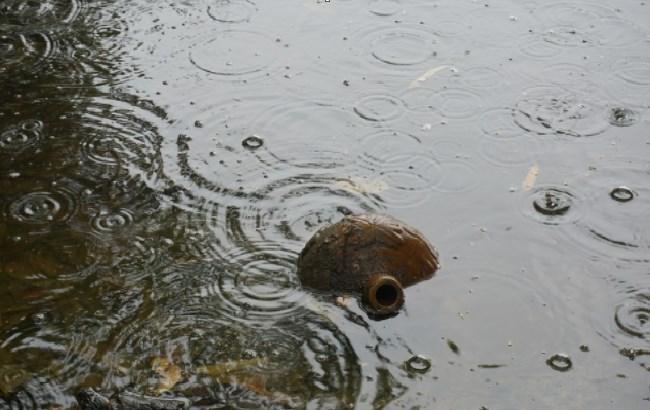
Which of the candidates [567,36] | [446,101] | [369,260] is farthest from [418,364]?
[567,36]

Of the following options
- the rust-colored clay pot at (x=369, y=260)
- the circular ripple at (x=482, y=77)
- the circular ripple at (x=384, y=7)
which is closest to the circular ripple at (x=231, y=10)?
the circular ripple at (x=384, y=7)

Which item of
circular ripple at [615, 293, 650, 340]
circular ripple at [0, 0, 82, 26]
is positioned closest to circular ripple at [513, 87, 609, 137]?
circular ripple at [615, 293, 650, 340]

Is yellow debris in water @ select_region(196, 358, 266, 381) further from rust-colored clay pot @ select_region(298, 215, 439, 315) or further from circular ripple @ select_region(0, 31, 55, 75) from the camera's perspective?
circular ripple @ select_region(0, 31, 55, 75)

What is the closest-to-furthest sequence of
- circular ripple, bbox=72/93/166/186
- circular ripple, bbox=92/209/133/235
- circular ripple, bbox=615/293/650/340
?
circular ripple, bbox=615/293/650/340
circular ripple, bbox=92/209/133/235
circular ripple, bbox=72/93/166/186

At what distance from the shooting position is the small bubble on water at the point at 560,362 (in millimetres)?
3123

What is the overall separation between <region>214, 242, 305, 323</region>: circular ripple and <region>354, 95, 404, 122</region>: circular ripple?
45.0 inches

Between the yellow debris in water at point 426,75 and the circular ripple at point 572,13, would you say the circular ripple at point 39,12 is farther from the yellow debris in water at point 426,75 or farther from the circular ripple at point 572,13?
the circular ripple at point 572,13

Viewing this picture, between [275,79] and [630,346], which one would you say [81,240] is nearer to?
[275,79]

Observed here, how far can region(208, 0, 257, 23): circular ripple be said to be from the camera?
5418 millimetres

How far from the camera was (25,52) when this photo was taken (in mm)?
5160

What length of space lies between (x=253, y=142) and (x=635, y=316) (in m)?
2.06

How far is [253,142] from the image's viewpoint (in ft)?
14.2

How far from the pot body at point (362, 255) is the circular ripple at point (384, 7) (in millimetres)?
2335

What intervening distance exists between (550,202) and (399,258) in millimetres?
947
